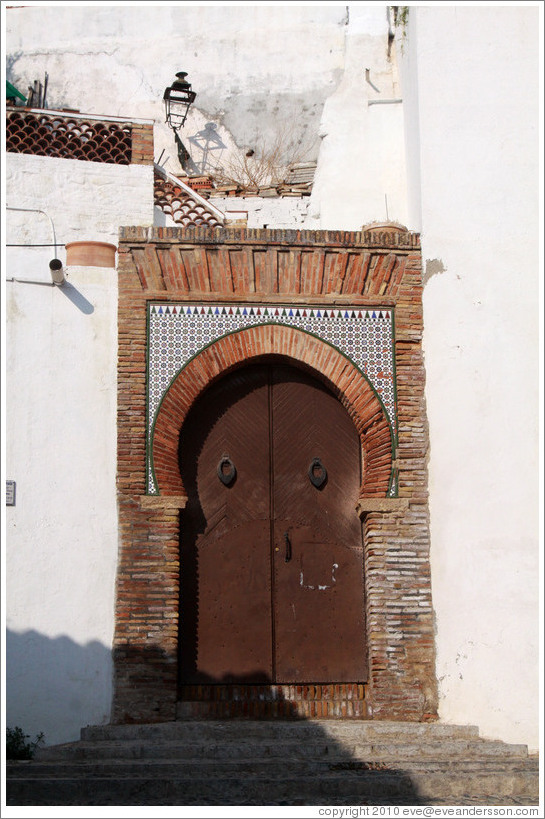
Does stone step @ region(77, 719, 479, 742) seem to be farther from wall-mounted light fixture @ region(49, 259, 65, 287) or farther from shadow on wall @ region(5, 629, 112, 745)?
wall-mounted light fixture @ region(49, 259, 65, 287)

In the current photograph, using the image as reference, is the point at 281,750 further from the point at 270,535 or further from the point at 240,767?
the point at 270,535

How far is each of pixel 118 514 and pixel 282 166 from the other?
5098mm

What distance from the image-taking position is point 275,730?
8594 millimetres

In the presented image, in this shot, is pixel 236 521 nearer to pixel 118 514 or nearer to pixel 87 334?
pixel 118 514

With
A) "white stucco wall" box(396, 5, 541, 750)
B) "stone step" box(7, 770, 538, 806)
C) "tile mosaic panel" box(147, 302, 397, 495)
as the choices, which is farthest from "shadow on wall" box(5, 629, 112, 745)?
"white stucco wall" box(396, 5, 541, 750)

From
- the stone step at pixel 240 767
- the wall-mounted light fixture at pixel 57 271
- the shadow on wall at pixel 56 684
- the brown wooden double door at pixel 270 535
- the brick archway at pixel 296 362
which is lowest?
the stone step at pixel 240 767

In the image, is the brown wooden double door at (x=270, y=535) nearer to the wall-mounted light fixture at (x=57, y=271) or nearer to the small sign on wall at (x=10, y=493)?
the small sign on wall at (x=10, y=493)


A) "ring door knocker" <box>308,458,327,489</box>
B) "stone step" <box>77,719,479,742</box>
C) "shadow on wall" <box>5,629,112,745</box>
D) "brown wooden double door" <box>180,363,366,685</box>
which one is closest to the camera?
"stone step" <box>77,719,479,742</box>

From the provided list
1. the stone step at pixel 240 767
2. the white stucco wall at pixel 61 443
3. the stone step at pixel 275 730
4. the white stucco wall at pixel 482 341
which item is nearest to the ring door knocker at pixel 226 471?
the white stucco wall at pixel 61 443

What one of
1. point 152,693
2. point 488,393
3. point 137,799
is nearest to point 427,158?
point 488,393

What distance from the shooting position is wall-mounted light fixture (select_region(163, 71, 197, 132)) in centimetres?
1237

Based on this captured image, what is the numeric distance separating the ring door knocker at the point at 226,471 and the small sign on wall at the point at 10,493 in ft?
5.77

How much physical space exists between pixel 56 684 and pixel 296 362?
11.1ft

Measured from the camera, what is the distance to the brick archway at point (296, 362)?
952 centimetres
